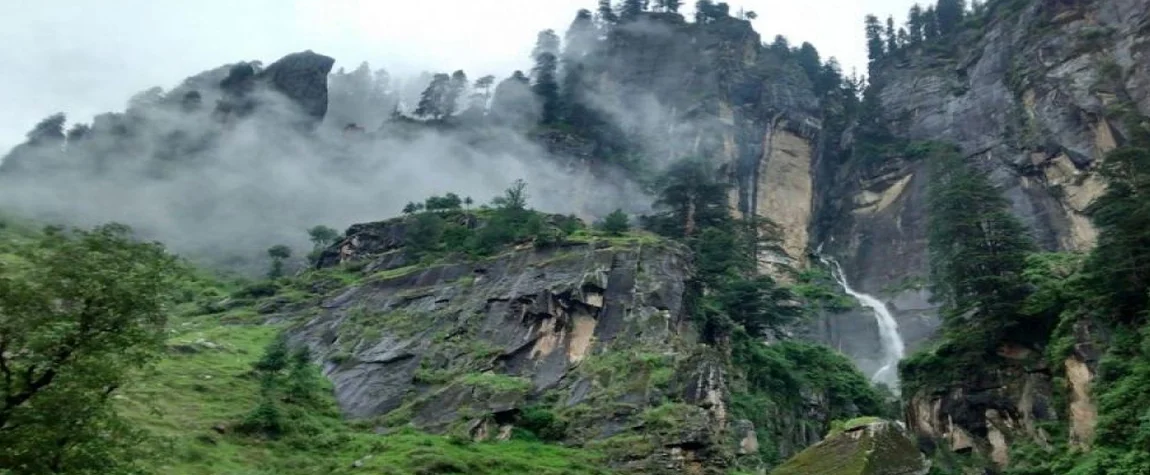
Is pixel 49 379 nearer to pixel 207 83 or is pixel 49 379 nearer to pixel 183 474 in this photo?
pixel 183 474

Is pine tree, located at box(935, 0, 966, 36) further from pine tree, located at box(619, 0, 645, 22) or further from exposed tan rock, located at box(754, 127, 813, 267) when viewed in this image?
pine tree, located at box(619, 0, 645, 22)

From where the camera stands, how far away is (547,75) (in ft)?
349

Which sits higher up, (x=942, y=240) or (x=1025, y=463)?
(x=942, y=240)

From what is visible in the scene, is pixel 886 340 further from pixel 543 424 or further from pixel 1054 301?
pixel 543 424

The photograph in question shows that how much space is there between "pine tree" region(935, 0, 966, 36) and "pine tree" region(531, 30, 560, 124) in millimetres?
46008

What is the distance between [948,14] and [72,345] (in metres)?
109

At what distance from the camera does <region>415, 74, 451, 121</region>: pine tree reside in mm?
109938

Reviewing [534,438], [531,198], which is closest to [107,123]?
[531,198]

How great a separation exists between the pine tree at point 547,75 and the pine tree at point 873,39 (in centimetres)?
3884

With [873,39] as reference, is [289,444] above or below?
below

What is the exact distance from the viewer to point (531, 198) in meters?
87.5

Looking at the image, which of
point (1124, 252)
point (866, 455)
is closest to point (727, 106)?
point (1124, 252)

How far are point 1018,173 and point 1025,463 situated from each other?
161 feet

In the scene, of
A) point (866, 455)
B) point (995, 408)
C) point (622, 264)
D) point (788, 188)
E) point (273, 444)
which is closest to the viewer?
point (866, 455)
